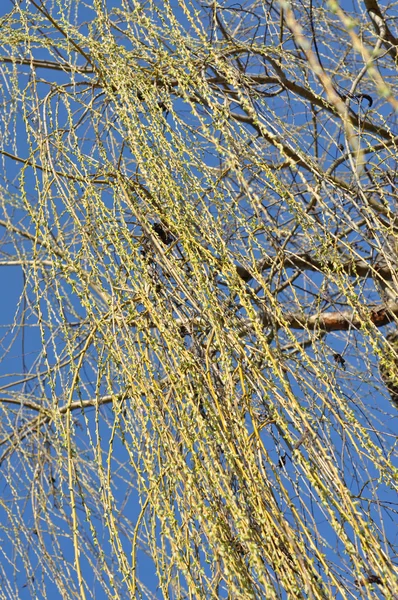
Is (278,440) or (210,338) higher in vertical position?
(210,338)

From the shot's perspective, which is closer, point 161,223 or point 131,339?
point 131,339

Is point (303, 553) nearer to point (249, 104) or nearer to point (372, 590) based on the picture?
point (372, 590)

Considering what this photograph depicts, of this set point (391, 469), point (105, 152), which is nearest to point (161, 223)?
point (105, 152)

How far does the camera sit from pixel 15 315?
2.68m

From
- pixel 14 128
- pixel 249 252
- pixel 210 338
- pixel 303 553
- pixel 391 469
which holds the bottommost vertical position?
pixel 303 553

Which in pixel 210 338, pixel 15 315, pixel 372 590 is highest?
pixel 15 315

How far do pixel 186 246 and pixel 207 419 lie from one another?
0.41 metres

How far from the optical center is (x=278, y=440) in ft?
5.98

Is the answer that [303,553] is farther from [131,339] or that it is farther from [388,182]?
[388,182]

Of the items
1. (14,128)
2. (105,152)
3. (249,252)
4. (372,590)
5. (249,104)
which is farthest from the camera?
(14,128)

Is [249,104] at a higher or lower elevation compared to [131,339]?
higher

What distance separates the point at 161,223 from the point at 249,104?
0.36m

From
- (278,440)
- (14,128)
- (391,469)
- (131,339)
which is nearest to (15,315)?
(14,128)

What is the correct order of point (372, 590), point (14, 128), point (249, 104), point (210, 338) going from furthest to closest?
point (14, 128) → point (249, 104) → point (210, 338) → point (372, 590)
